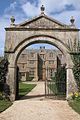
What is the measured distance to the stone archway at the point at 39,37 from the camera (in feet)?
62.1

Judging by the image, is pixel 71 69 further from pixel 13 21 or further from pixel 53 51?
pixel 53 51

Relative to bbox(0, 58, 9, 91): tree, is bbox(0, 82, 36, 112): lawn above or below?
below

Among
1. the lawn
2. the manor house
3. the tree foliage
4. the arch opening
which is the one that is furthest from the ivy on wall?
the manor house

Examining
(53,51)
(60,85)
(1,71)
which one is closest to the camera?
(1,71)

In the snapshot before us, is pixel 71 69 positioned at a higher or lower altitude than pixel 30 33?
lower

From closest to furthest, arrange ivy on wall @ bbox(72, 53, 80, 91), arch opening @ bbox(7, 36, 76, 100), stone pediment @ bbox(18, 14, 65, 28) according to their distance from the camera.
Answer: ivy on wall @ bbox(72, 53, 80, 91)
arch opening @ bbox(7, 36, 76, 100)
stone pediment @ bbox(18, 14, 65, 28)

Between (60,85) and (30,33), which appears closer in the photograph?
(30,33)

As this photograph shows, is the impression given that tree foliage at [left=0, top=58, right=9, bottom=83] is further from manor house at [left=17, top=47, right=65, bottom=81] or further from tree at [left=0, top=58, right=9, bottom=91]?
manor house at [left=17, top=47, right=65, bottom=81]

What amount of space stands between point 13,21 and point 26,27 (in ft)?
3.26

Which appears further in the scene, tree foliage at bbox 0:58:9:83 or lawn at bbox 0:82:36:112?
tree foliage at bbox 0:58:9:83

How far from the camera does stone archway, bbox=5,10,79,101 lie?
18938 mm

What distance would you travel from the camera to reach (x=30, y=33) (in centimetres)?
1908

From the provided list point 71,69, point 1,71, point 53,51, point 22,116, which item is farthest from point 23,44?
point 53,51

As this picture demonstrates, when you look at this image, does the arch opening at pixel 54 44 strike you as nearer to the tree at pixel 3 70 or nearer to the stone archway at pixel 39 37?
the stone archway at pixel 39 37
